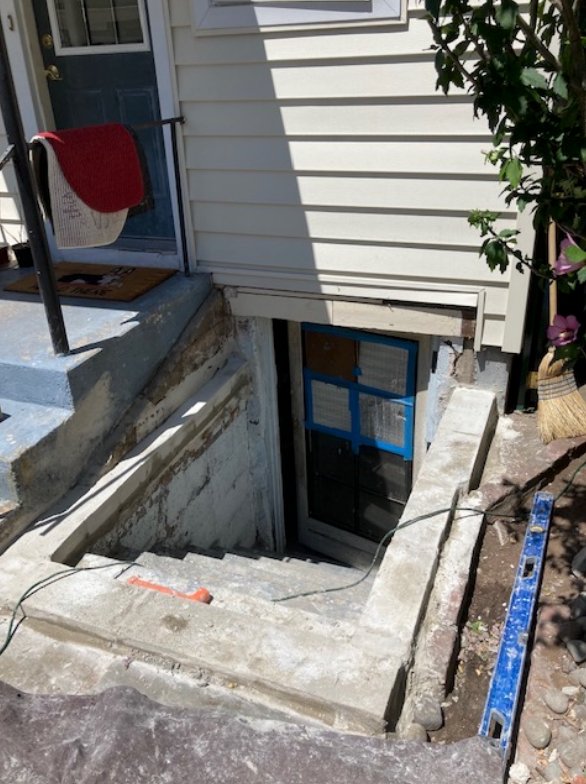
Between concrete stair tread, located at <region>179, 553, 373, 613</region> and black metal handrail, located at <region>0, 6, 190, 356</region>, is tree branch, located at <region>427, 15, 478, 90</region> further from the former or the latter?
concrete stair tread, located at <region>179, 553, 373, 613</region>

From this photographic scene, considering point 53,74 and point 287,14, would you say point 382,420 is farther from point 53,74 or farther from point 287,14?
point 53,74

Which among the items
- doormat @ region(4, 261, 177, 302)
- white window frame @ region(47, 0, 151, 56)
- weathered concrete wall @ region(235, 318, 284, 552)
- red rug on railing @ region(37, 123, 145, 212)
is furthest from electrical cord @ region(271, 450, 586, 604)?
white window frame @ region(47, 0, 151, 56)

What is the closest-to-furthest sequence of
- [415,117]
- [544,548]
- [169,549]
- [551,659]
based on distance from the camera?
[551,659], [544,548], [415,117], [169,549]

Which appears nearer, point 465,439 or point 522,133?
point 522,133

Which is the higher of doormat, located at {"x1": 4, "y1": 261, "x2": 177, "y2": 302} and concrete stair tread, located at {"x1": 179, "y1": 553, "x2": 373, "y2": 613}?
doormat, located at {"x1": 4, "y1": 261, "x2": 177, "y2": 302}

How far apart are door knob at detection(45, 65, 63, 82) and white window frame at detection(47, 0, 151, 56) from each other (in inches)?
4.0

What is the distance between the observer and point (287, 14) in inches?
144

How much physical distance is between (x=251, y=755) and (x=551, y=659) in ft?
4.10

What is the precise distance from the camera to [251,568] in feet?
12.7

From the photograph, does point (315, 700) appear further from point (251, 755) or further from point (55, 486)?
point (55, 486)

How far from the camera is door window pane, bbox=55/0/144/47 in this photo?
415 centimetres

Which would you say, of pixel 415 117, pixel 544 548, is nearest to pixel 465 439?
pixel 544 548

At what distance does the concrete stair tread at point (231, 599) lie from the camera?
270cm

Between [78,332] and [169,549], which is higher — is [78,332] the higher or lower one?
the higher one
